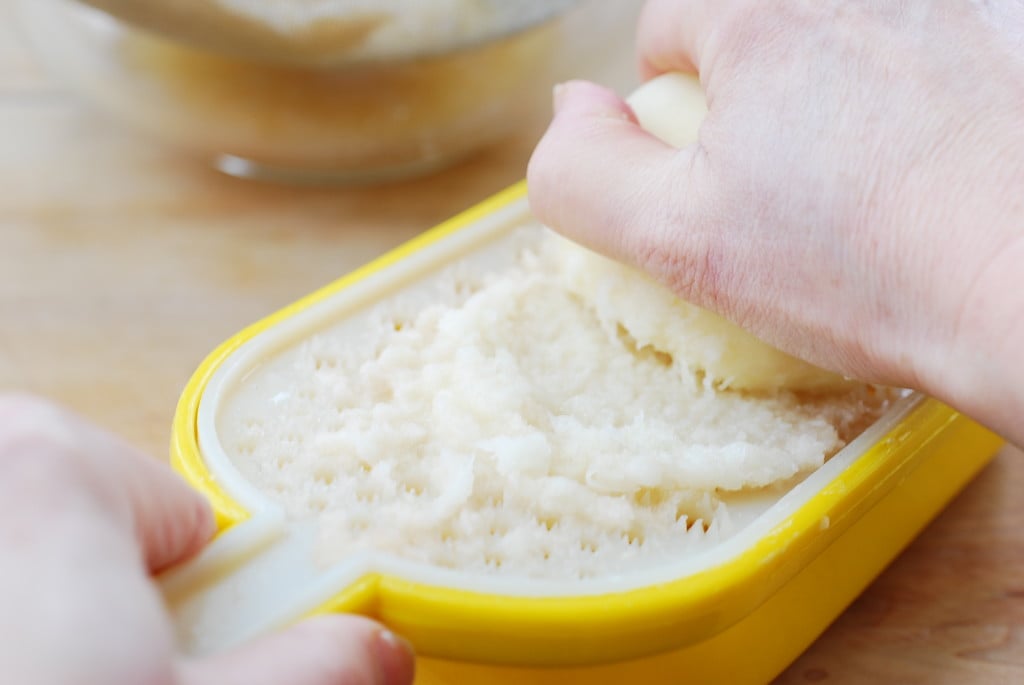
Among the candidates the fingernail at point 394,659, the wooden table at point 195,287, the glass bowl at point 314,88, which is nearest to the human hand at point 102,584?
the fingernail at point 394,659

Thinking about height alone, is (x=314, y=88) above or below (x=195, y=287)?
above

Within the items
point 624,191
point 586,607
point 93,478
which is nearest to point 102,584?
point 93,478

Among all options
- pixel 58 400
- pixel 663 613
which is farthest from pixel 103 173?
pixel 663 613

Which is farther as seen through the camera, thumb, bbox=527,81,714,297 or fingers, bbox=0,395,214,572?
thumb, bbox=527,81,714,297

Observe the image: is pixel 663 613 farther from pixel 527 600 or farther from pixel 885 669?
pixel 885 669

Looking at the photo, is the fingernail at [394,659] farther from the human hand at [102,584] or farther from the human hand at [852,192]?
the human hand at [852,192]

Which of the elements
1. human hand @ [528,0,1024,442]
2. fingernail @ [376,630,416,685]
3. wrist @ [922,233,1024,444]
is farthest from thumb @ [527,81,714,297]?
fingernail @ [376,630,416,685]

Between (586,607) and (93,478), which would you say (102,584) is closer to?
(93,478)

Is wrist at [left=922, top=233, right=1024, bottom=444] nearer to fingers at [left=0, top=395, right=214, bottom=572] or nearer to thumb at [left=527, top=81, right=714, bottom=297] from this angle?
thumb at [left=527, top=81, right=714, bottom=297]
